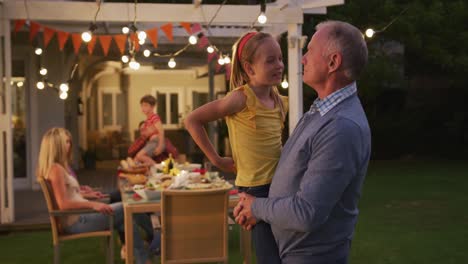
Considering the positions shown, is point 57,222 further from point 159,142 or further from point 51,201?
point 159,142

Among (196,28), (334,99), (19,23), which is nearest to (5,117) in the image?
(19,23)

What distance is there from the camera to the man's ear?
1.77 m

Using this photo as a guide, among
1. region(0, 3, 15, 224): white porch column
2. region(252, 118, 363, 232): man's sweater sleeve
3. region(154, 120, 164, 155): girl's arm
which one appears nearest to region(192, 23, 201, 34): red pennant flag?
region(154, 120, 164, 155): girl's arm

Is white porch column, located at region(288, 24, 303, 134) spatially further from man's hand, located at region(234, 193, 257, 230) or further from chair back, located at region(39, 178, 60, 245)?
man's hand, located at region(234, 193, 257, 230)

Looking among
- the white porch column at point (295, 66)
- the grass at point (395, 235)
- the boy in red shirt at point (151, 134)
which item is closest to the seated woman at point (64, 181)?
the grass at point (395, 235)

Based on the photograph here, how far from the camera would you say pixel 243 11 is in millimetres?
7730

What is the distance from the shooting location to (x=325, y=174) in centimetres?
169

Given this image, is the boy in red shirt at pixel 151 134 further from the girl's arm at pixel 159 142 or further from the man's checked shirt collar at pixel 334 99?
the man's checked shirt collar at pixel 334 99

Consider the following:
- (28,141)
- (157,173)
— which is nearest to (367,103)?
(28,141)

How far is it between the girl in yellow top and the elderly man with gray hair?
1.22 feet

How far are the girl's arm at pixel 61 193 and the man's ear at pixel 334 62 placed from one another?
3354mm

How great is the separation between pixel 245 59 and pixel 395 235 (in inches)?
191

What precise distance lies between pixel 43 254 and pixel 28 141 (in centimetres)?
543

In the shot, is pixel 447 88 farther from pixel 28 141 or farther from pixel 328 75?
pixel 328 75
